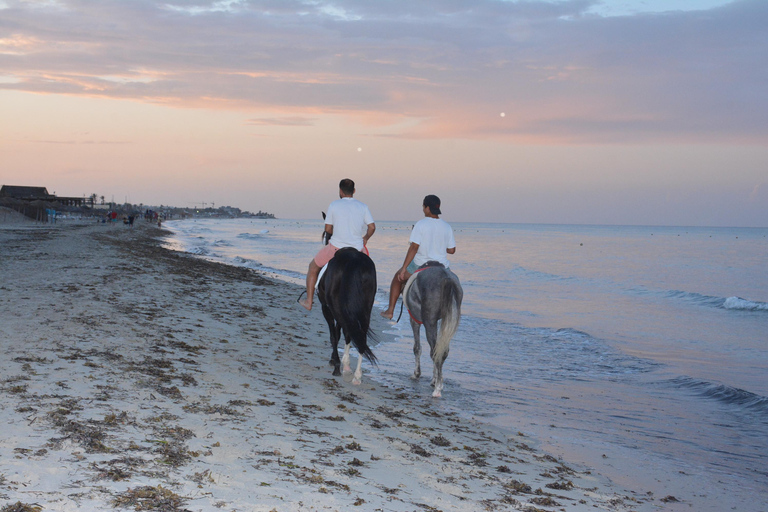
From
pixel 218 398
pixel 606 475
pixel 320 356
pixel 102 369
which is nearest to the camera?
pixel 606 475

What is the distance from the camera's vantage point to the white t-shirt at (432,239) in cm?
887

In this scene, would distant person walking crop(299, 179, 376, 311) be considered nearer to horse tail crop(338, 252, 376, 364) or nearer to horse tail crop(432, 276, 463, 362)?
horse tail crop(338, 252, 376, 364)

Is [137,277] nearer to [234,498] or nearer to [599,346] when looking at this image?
[599,346]

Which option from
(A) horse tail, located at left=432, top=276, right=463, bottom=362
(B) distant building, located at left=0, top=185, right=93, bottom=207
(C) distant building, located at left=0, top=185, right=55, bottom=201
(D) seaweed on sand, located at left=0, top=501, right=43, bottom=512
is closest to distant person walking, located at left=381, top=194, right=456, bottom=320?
(A) horse tail, located at left=432, top=276, right=463, bottom=362

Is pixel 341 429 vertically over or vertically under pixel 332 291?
under

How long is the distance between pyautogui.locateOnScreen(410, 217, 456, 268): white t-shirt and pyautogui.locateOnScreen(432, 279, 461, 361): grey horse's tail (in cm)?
47

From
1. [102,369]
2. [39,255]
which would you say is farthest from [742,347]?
[39,255]

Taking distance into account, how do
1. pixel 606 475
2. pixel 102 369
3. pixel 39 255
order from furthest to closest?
pixel 39 255 → pixel 102 369 → pixel 606 475

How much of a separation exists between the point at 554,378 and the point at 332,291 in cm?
500

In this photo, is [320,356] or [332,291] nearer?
[332,291]

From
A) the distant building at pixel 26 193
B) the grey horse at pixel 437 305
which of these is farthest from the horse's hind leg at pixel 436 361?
the distant building at pixel 26 193

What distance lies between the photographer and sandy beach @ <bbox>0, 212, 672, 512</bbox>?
4.00 m

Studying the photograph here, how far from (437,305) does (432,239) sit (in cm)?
105

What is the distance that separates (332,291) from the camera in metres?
8.59
